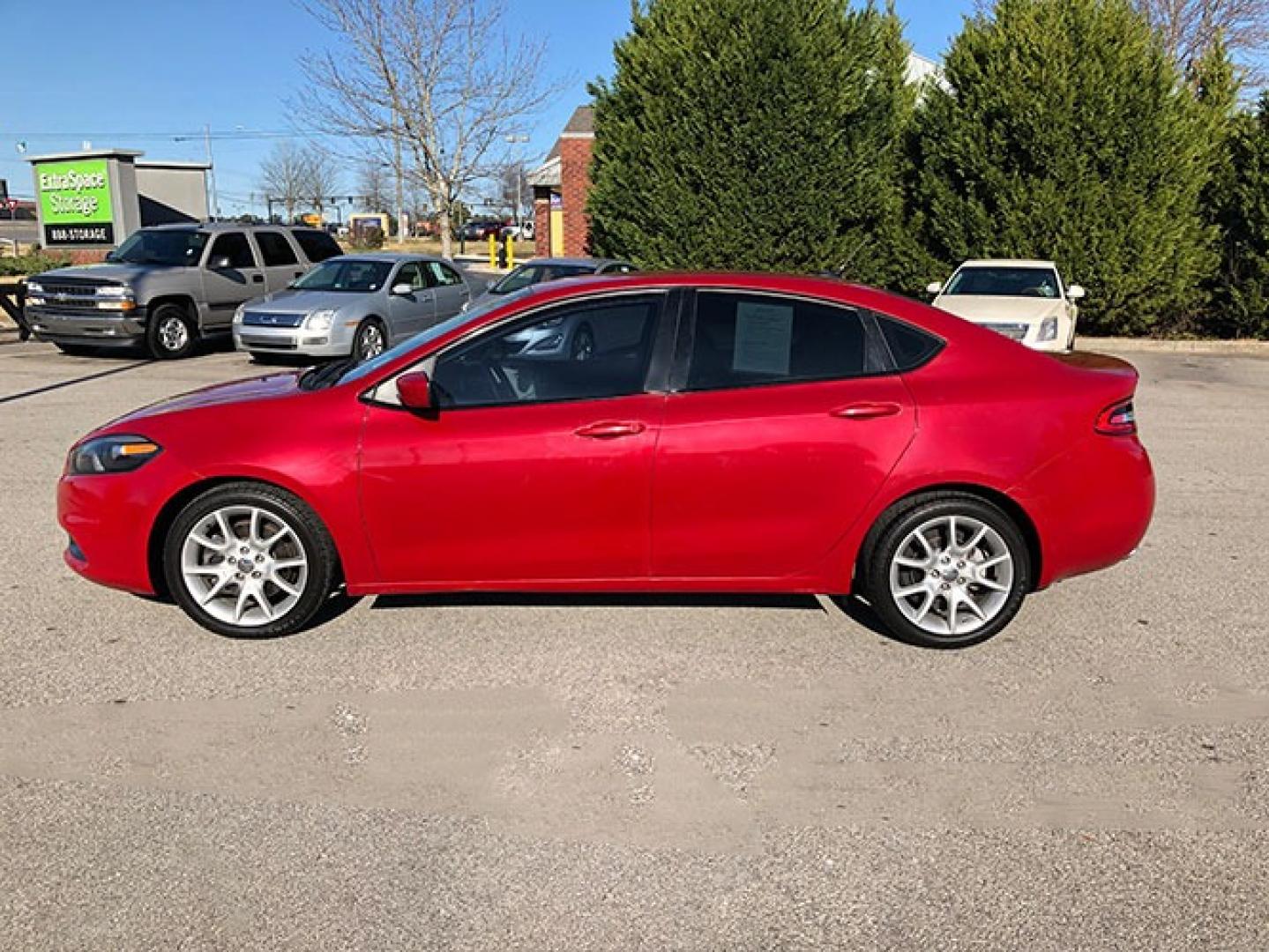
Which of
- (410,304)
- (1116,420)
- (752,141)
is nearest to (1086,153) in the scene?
(752,141)

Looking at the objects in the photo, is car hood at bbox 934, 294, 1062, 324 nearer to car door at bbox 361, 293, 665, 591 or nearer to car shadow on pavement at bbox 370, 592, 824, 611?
car shadow on pavement at bbox 370, 592, 824, 611

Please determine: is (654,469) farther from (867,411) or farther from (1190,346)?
(1190,346)

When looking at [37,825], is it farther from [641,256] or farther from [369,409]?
[641,256]

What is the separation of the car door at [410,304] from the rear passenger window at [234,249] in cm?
287

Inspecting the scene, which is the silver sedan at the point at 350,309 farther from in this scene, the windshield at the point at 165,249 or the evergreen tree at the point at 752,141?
the evergreen tree at the point at 752,141

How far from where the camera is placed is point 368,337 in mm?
13219

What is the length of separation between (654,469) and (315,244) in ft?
46.6

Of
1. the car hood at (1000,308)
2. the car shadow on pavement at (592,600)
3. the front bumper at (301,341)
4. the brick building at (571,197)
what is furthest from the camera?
the brick building at (571,197)

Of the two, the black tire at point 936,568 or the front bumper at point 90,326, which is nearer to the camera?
the black tire at point 936,568

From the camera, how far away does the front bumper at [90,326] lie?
45.0 feet

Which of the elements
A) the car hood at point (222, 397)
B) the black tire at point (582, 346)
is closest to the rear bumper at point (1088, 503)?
the black tire at point (582, 346)

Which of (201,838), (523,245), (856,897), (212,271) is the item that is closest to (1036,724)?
(856,897)

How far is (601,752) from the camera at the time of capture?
11.5 ft

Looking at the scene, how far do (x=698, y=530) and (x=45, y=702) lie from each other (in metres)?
2.61
